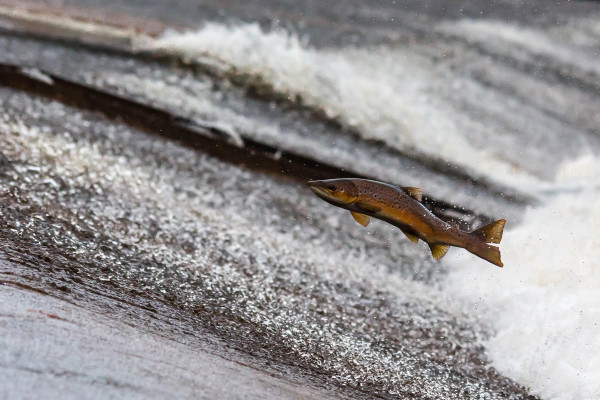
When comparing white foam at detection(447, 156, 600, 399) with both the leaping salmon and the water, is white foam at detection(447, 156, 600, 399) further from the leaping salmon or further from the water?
the leaping salmon

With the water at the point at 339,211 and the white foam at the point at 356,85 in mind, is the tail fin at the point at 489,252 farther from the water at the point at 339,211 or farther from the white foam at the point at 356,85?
the white foam at the point at 356,85

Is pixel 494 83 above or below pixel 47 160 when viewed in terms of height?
above

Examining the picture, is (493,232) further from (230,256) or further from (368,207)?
(230,256)

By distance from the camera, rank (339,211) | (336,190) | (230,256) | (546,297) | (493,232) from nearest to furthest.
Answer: (336,190) < (493,232) < (230,256) < (546,297) < (339,211)

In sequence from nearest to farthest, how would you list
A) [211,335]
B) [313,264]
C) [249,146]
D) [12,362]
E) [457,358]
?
[12,362]
[211,335]
[457,358]
[313,264]
[249,146]

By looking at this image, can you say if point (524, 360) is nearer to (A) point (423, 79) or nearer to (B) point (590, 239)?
(B) point (590, 239)

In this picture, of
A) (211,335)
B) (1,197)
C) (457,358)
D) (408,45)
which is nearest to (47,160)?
(1,197)

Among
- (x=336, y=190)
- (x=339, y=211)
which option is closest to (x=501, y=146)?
(x=339, y=211)
